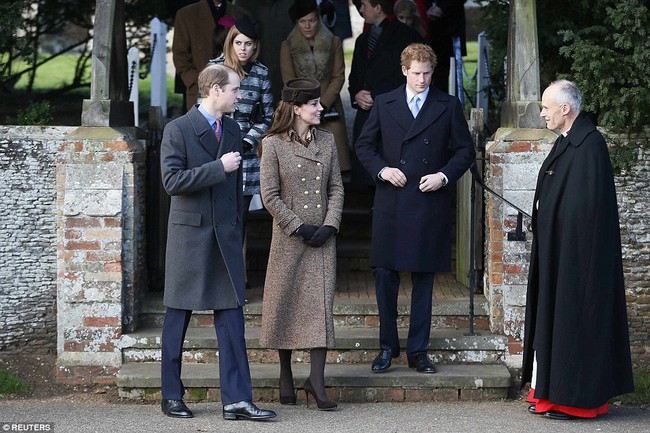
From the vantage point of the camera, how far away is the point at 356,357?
797cm

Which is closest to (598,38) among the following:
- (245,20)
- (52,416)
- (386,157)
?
(386,157)

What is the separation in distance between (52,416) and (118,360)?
88 centimetres

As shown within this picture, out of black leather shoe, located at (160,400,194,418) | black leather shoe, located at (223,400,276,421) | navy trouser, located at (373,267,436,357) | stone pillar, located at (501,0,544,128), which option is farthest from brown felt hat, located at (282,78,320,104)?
black leather shoe, located at (160,400,194,418)

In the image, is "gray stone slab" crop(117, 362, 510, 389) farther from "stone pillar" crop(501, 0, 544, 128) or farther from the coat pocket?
"stone pillar" crop(501, 0, 544, 128)

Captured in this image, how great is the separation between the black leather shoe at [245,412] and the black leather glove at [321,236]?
1018 mm

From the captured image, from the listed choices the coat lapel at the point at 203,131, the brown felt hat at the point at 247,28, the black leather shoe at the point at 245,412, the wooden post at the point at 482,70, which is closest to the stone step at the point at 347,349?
the black leather shoe at the point at 245,412

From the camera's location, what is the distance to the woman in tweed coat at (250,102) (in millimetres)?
7938

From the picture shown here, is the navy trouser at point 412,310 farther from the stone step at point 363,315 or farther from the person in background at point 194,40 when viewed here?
the person in background at point 194,40

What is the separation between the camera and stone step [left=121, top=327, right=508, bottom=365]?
7965 millimetres

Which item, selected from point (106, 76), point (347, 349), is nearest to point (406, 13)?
point (106, 76)

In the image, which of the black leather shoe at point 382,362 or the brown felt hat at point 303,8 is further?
the brown felt hat at point 303,8

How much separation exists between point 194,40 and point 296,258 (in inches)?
111

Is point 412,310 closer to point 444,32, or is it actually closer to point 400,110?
point 400,110

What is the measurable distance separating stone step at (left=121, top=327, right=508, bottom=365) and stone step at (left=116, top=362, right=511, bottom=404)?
27 centimetres
